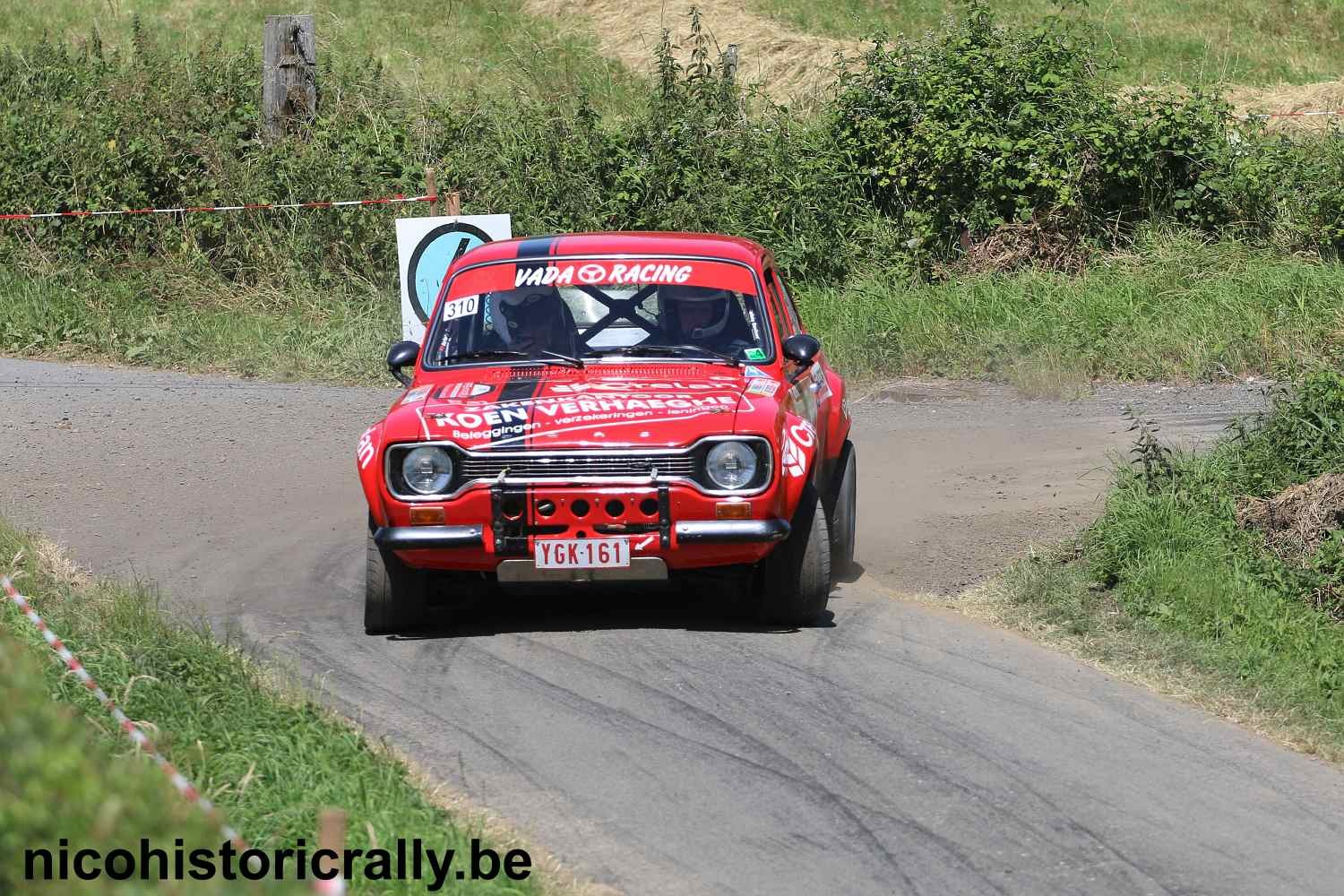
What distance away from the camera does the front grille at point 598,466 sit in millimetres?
7004

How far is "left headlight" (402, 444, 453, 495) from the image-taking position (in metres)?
7.13

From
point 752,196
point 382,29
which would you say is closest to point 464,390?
point 752,196

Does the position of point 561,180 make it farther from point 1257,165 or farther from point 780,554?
point 780,554

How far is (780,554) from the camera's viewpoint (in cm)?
732

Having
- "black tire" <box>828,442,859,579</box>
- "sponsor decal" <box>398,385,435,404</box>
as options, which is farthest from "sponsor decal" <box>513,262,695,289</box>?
"black tire" <box>828,442,859,579</box>

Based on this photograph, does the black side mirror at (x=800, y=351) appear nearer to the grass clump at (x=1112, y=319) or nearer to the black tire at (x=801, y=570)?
the black tire at (x=801, y=570)

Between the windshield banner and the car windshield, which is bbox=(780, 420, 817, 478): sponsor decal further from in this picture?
the windshield banner

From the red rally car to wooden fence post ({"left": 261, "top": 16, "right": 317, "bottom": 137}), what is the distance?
10195mm

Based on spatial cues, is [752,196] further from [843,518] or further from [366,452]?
[366,452]

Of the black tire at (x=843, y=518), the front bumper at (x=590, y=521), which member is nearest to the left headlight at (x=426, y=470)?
the front bumper at (x=590, y=521)

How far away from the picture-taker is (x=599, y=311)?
8.40 metres

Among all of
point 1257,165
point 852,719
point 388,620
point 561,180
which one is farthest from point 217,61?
point 852,719

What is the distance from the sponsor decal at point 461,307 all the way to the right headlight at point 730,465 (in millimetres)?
1887

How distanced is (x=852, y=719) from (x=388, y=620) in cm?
230
